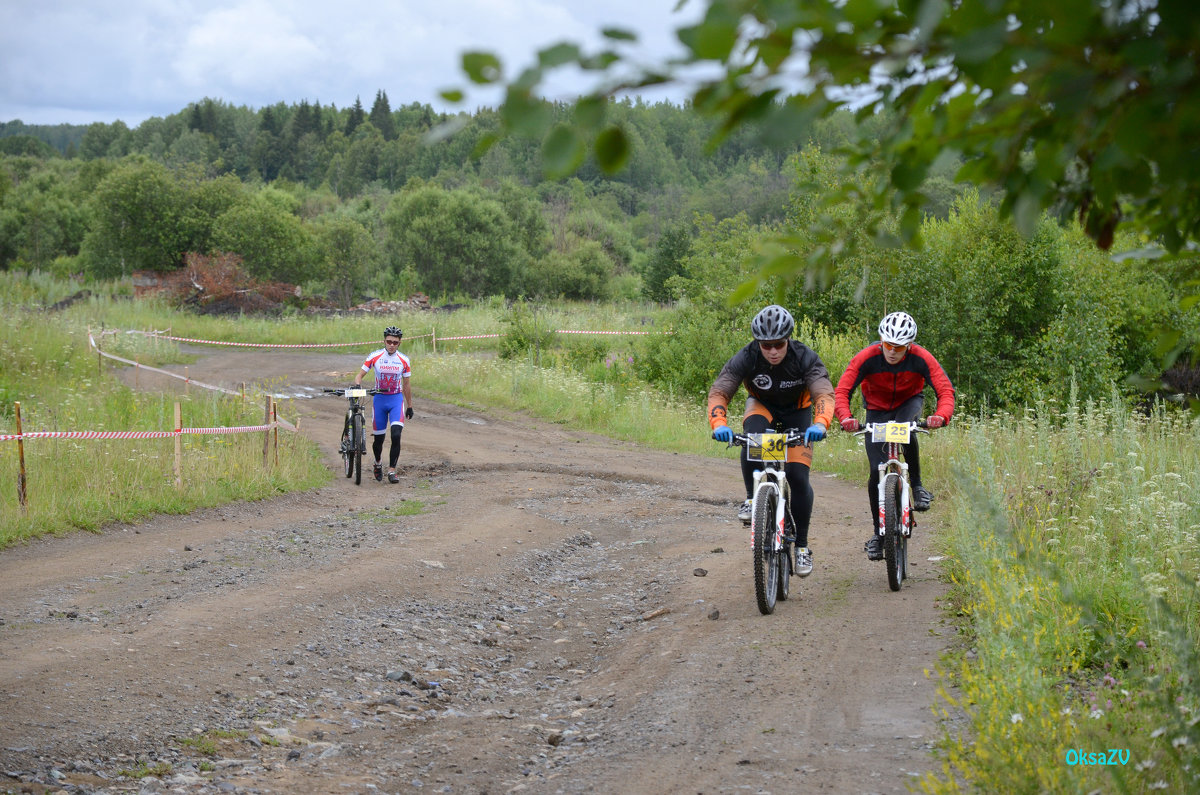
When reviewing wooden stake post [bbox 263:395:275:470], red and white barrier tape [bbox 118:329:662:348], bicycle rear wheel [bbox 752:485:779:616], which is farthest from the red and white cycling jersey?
red and white barrier tape [bbox 118:329:662:348]

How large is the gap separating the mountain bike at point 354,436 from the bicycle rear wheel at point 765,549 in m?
8.39

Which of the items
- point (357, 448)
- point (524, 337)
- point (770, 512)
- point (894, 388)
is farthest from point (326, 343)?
point (770, 512)

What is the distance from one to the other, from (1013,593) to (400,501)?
9290mm

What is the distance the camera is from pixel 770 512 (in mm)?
7391

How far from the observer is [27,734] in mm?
4996

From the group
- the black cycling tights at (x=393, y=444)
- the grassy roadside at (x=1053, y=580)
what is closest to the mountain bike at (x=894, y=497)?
the grassy roadside at (x=1053, y=580)

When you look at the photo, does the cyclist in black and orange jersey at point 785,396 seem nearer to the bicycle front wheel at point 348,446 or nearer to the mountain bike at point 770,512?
the mountain bike at point 770,512

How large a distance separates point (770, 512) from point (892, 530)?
1.03 meters

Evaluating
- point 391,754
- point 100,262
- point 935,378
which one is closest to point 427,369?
point 935,378

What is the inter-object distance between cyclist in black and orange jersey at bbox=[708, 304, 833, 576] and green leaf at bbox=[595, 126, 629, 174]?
225 inches

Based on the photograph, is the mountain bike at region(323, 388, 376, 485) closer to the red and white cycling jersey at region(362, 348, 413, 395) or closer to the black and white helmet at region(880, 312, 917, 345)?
the red and white cycling jersey at region(362, 348, 413, 395)

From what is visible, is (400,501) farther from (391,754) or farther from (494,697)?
(391,754)

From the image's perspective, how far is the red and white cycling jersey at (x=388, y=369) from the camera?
47.8 ft

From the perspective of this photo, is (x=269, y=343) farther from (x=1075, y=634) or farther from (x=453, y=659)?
(x=1075, y=634)
